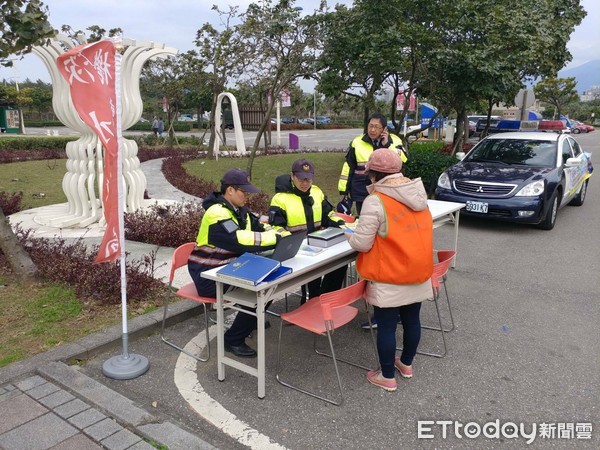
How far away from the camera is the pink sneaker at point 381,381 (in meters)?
3.43

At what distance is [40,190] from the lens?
11422mm

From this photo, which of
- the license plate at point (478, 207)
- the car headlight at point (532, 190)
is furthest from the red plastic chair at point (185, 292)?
the car headlight at point (532, 190)

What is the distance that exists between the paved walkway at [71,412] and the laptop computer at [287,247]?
4.04ft

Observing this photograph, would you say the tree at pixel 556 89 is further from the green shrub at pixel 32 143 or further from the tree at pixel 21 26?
the tree at pixel 21 26

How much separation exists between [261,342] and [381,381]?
94 centimetres

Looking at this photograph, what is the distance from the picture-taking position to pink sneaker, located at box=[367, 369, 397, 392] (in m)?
3.43

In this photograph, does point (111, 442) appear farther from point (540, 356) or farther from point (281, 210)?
point (540, 356)

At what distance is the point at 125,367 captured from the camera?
355 cm

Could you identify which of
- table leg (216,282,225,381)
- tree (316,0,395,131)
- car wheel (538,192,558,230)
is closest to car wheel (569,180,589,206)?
car wheel (538,192,558,230)

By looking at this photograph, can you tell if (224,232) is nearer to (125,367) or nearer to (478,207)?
(125,367)

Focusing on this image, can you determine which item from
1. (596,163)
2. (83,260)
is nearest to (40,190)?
(83,260)

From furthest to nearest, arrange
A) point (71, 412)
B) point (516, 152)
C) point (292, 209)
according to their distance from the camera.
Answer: point (516, 152) < point (292, 209) < point (71, 412)

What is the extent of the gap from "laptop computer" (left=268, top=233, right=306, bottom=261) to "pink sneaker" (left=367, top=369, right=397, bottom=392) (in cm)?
106

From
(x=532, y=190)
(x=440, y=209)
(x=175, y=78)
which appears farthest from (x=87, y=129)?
(x=175, y=78)
